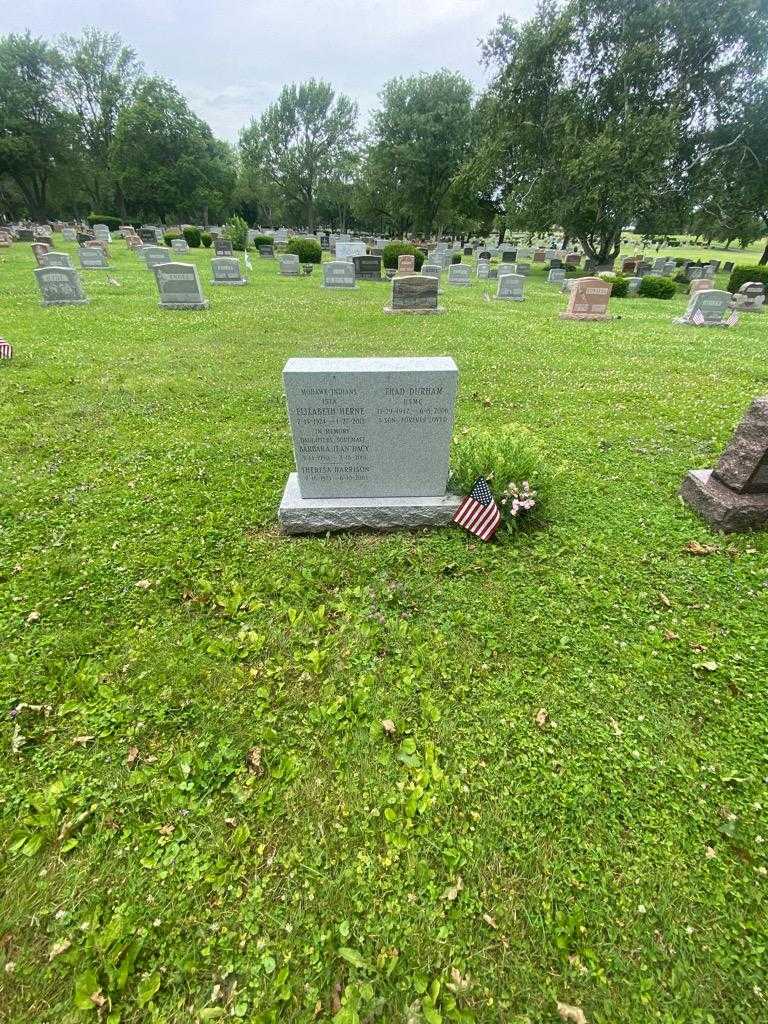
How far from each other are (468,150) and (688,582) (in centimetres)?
5192

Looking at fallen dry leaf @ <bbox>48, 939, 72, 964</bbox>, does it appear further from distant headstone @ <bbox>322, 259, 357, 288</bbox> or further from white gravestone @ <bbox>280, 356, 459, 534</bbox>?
distant headstone @ <bbox>322, 259, 357, 288</bbox>

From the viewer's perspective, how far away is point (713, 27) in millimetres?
23422

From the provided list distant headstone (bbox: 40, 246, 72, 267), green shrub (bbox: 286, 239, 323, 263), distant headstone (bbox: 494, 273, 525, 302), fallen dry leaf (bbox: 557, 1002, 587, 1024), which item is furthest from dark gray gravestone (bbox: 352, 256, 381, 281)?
fallen dry leaf (bbox: 557, 1002, 587, 1024)

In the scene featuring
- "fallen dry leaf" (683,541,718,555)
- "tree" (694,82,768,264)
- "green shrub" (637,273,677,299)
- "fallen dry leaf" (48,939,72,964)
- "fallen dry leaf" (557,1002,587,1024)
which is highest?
"tree" (694,82,768,264)

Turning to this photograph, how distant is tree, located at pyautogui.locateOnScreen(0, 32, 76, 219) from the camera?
145ft

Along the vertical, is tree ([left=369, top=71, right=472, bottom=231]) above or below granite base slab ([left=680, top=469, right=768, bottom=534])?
above

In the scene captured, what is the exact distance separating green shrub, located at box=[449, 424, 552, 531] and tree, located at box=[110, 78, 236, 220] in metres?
62.1

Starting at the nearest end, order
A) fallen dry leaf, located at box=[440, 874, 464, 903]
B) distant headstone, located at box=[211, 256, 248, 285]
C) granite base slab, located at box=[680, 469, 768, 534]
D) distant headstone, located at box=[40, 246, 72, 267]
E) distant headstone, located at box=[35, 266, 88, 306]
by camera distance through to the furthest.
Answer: fallen dry leaf, located at box=[440, 874, 464, 903] → granite base slab, located at box=[680, 469, 768, 534] → distant headstone, located at box=[35, 266, 88, 306] → distant headstone, located at box=[40, 246, 72, 267] → distant headstone, located at box=[211, 256, 248, 285]

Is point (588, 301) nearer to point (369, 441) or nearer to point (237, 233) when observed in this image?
point (369, 441)

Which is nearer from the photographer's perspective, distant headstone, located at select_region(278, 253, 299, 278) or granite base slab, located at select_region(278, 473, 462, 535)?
granite base slab, located at select_region(278, 473, 462, 535)

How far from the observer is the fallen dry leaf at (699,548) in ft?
13.7

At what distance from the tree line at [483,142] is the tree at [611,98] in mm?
86

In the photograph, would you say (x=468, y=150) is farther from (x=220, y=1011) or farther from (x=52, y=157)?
(x=220, y=1011)

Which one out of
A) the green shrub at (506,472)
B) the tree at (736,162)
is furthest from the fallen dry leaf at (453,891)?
the tree at (736,162)
